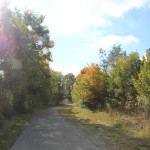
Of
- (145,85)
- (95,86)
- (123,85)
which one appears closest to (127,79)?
(123,85)

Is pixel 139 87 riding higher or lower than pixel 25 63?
lower

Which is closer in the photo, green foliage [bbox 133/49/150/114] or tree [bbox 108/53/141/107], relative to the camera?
green foliage [bbox 133/49/150/114]

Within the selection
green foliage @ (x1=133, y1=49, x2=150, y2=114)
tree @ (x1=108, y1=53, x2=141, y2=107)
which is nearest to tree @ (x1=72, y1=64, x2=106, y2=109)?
tree @ (x1=108, y1=53, x2=141, y2=107)

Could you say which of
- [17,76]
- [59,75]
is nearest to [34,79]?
[17,76]

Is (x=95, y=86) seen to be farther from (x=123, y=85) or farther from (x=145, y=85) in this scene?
(x=145, y=85)

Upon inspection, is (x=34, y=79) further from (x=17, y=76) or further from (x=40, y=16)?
(x=40, y=16)

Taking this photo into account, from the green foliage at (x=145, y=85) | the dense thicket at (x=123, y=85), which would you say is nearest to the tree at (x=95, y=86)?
the dense thicket at (x=123, y=85)

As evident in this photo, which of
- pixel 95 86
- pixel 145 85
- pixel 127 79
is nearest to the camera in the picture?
pixel 145 85

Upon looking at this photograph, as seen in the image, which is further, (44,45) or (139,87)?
(44,45)

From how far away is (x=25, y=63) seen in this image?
11.5 meters

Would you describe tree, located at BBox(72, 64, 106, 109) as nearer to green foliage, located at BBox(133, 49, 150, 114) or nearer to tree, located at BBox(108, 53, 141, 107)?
tree, located at BBox(108, 53, 141, 107)

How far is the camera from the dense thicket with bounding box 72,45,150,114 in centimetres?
969

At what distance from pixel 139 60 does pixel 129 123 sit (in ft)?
18.2

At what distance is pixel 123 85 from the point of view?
12.3 meters
